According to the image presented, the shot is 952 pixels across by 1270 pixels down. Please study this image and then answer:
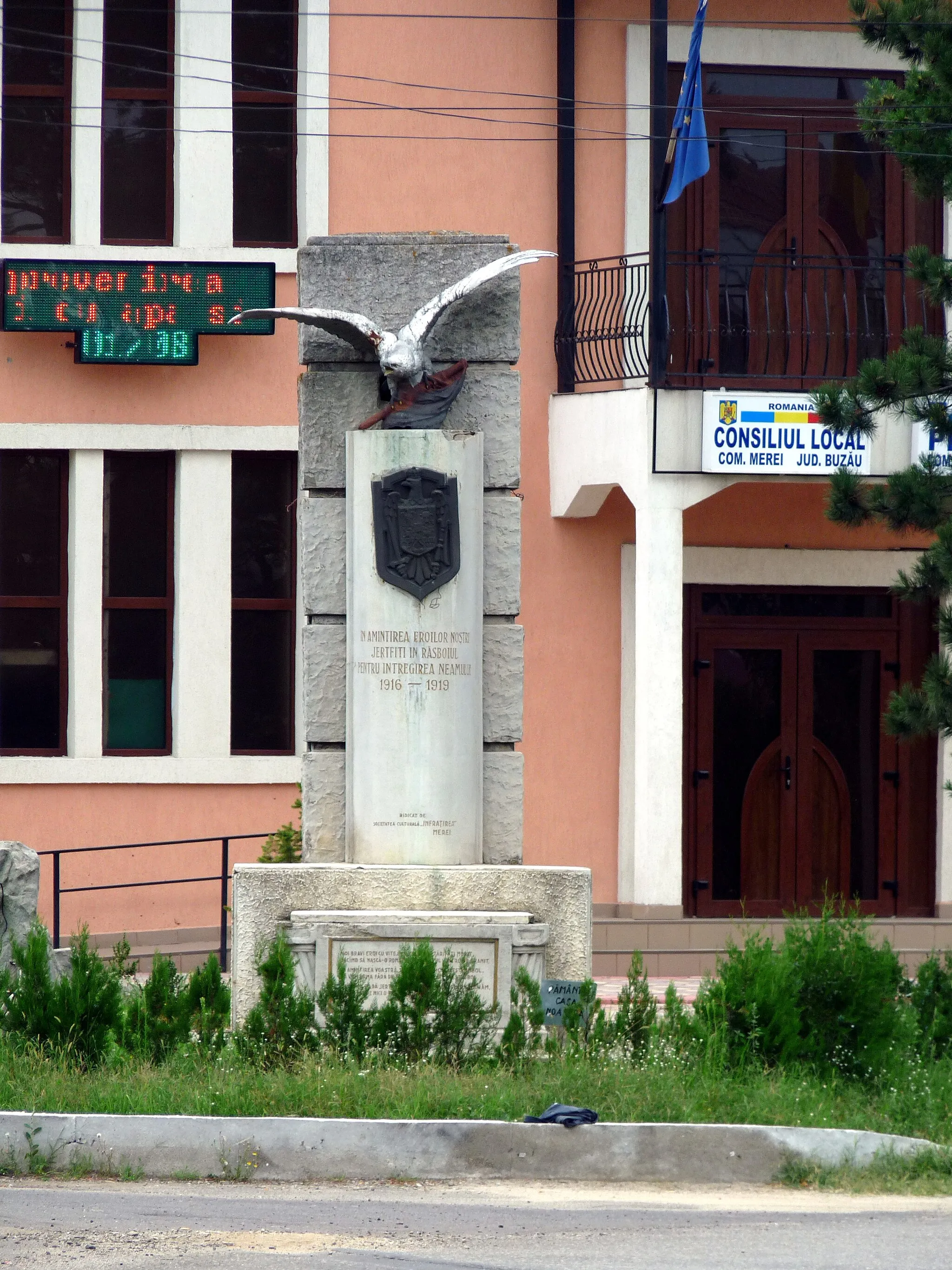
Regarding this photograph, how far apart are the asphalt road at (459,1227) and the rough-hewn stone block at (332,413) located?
3.72 metres

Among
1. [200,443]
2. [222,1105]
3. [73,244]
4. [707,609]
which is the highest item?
[73,244]

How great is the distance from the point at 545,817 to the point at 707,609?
2.13 metres

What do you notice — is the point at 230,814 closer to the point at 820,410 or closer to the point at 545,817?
the point at 545,817

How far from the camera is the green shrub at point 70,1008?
8648 mm

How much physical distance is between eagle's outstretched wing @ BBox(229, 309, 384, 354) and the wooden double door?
7111mm

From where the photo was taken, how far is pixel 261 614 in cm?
1611

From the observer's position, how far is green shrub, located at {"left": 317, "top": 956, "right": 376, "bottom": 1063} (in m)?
8.60

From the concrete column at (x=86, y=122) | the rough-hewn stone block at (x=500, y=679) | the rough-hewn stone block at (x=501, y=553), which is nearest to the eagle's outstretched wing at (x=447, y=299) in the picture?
the rough-hewn stone block at (x=501, y=553)

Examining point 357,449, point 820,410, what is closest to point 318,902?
point 357,449

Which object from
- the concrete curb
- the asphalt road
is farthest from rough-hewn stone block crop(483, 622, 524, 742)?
the asphalt road

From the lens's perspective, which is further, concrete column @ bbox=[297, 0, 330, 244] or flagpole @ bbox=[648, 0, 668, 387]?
concrete column @ bbox=[297, 0, 330, 244]

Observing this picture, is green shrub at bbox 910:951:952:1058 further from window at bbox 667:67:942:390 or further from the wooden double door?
window at bbox 667:67:942:390

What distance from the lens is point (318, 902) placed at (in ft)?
30.8

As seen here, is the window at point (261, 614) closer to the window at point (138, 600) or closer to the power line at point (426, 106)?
the window at point (138, 600)
